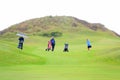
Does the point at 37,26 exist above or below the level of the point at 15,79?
above

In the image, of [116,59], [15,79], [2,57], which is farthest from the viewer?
[116,59]

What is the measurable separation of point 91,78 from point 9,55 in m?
14.9

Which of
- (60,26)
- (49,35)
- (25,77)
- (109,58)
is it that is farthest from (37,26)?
(25,77)

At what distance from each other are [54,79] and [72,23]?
177 metres

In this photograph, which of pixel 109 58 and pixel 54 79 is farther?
pixel 109 58

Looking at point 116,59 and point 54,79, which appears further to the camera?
point 116,59

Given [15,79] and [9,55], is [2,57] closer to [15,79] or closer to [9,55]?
[9,55]

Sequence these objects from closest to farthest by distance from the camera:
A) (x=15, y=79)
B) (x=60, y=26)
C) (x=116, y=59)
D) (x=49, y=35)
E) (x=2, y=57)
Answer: (x=15, y=79) → (x=2, y=57) → (x=116, y=59) → (x=49, y=35) → (x=60, y=26)

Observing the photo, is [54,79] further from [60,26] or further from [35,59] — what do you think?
[60,26]

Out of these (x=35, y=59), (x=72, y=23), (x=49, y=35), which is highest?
(x=72, y=23)

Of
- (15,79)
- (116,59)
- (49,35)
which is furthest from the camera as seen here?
(49,35)

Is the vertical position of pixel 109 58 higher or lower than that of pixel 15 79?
higher

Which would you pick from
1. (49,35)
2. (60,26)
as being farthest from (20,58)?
(60,26)

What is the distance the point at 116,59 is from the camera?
35406 mm
